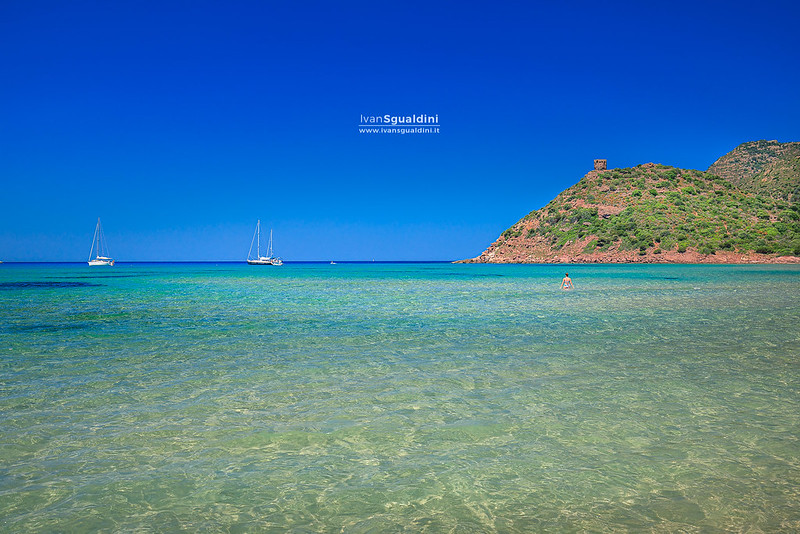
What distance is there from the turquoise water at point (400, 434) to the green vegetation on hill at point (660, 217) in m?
128

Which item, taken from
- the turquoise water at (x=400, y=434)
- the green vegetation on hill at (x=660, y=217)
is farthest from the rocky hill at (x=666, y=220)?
the turquoise water at (x=400, y=434)

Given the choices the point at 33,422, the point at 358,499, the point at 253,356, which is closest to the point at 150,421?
the point at 33,422

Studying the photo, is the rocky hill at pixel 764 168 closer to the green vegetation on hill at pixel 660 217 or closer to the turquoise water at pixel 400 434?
the green vegetation on hill at pixel 660 217

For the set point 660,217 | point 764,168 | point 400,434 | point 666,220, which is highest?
point 764,168

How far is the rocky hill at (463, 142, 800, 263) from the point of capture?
124125mm

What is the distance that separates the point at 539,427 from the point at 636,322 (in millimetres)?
15379

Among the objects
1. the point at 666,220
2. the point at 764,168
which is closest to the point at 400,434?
the point at 666,220

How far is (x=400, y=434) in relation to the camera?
771 centimetres

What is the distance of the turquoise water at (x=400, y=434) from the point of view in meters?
5.33

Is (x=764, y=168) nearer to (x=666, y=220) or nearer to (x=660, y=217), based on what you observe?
(x=660, y=217)

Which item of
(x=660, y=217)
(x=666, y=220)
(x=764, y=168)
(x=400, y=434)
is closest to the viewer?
(x=400, y=434)

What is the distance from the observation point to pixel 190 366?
41.6 feet

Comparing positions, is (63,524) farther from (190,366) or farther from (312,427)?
(190,366)

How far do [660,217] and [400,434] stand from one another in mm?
154701
